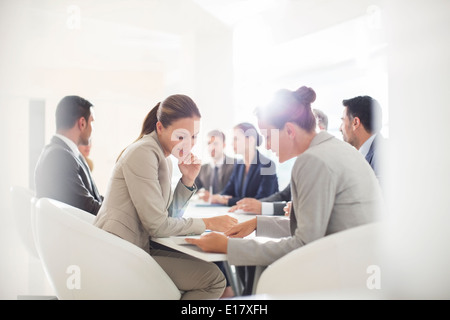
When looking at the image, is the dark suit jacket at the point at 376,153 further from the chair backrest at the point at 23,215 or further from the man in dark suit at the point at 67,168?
the chair backrest at the point at 23,215

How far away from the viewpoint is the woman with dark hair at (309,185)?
1409 millimetres

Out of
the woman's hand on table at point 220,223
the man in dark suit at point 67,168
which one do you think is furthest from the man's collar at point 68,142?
the woman's hand on table at point 220,223

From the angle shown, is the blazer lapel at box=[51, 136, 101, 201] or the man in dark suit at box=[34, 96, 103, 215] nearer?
the man in dark suit at box=[34, 96, 103, 215]

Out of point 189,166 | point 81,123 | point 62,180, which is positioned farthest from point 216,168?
point 189,166

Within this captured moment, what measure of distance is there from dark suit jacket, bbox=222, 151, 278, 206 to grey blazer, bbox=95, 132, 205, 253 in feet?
5.16

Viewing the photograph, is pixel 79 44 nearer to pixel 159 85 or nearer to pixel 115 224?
pixel 159 85

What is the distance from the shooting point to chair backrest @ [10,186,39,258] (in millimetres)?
2568

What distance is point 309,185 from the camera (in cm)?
141

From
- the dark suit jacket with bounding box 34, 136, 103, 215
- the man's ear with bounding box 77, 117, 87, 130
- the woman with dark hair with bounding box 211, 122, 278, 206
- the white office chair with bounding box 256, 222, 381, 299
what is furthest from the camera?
the woman with dark hair with bounding box 211, 122, 278, 206

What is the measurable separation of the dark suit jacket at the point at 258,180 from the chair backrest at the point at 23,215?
1461 mm

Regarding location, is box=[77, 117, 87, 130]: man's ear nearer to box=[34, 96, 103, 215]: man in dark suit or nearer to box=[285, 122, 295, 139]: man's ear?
box=[34, 96, 103, 215]: man in dark suit

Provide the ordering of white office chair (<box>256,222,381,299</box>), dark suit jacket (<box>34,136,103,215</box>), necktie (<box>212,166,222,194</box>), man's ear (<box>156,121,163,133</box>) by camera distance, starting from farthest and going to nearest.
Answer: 1. necktie (<box>212,166,222,194</box>)
2. dark suit jacket (<box>34,136,103,215</box>)
3. man's ear (<box>156,121,163,133</box>)
4. white office chair (<box>256,222,381,299</box>)

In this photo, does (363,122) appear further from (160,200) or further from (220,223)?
(160,200)

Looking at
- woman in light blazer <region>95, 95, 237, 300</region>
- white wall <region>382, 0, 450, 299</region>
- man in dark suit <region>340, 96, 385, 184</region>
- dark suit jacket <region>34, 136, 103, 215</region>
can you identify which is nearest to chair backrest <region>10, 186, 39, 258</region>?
dark suit jacket <region>34, 136, 103, 215</region>
